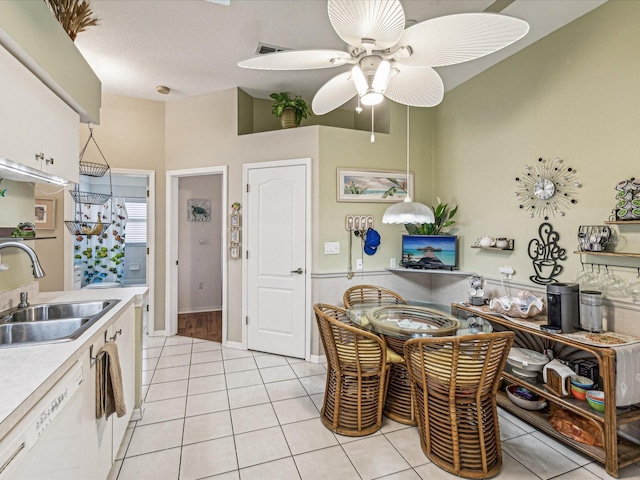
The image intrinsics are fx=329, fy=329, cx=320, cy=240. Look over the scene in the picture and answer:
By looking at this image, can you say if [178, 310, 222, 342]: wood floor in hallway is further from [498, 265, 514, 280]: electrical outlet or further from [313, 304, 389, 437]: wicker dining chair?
[498, 265, 514, 280]: electrical outlet

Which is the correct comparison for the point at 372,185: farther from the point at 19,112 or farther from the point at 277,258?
the point at 19,112

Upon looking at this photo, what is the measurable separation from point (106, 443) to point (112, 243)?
5.35m

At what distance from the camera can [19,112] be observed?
1506mm

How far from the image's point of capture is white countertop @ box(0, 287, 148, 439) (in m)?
0.88

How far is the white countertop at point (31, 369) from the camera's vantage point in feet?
2.88

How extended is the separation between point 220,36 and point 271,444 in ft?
10.3

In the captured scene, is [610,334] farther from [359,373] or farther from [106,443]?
[106,443]

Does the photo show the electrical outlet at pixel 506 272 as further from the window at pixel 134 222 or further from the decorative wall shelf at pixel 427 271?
the window at pixel 134 222

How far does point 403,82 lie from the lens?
1.91 m

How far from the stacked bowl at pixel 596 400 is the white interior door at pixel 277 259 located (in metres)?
2.33

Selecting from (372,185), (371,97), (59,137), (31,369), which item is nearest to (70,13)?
(59,137)

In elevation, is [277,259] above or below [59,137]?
below

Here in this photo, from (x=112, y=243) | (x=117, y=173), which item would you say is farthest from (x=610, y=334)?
(x=112, y=243)

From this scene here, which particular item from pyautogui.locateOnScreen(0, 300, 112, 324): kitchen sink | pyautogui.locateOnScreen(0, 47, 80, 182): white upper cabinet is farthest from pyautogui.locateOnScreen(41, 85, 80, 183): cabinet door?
pyautogui.locateOnScreen(0, 300, 112, 324): kitchen sink
